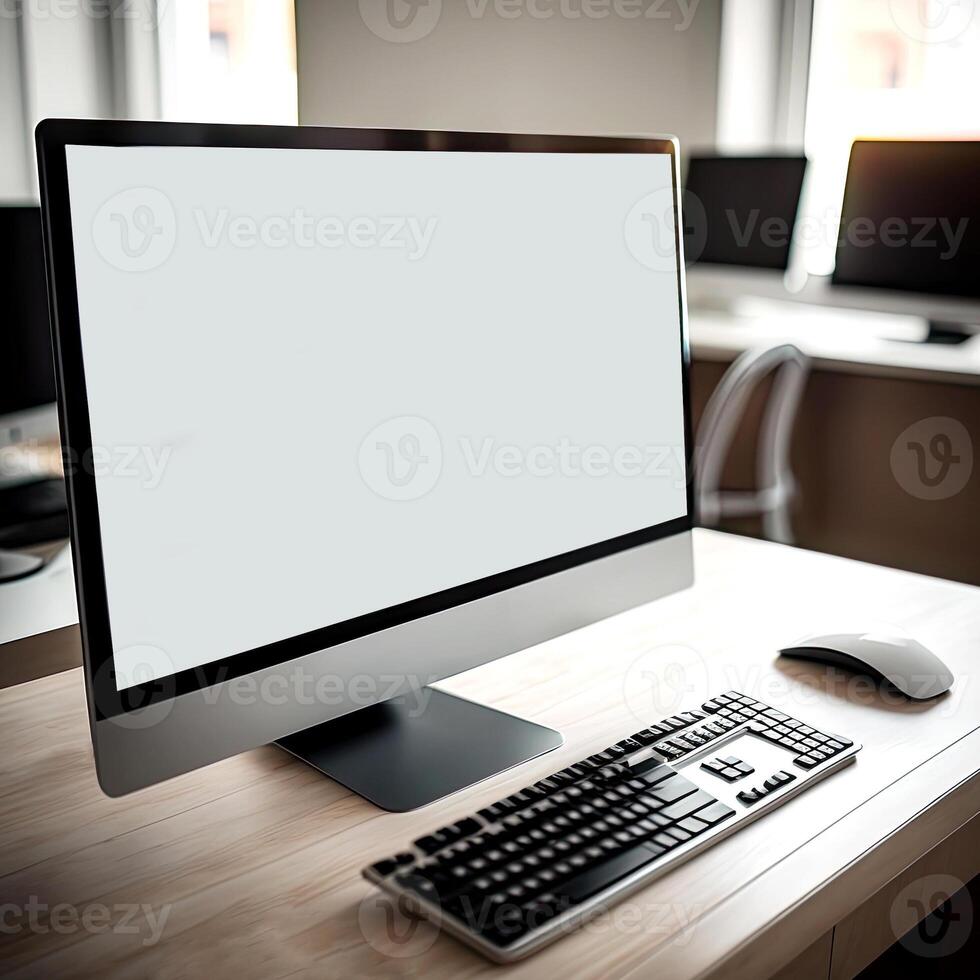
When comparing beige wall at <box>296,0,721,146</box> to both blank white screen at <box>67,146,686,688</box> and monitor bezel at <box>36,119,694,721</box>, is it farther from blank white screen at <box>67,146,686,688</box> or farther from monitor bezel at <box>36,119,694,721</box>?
monitor bezel at <box>36,119,694,721</box>

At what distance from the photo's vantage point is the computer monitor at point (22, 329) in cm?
155

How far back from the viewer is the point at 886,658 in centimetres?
96

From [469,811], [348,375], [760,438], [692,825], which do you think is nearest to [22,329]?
[348,375]

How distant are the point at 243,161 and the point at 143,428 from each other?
17 centimetres

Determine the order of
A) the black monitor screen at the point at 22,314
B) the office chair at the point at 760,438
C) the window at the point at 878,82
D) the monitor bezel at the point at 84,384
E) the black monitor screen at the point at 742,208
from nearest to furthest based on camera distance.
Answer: the monitor bezel at the point at 84,384 < the black monitor screen at the point at 22,314 < the office chair at the point at 760,438 < the black monitor screen at the point at 742,208 < the window at the point at 878,82

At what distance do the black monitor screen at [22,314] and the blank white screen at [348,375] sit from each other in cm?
95

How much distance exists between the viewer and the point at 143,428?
0.65m

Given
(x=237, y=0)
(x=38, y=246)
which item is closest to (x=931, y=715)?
(x=38, y=246)

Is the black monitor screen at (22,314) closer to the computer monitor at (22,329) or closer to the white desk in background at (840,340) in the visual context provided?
the computer monitor at (22,329)

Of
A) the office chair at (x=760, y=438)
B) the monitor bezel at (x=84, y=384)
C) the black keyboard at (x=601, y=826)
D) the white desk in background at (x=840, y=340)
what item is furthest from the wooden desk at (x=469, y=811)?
the white desk in background at (x=840, y=340)

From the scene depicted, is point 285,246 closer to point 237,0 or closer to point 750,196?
point 750,196

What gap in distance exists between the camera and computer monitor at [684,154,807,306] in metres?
3.11

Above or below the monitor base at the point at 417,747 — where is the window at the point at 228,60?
above

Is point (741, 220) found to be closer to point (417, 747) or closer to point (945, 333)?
point (945, 333)
